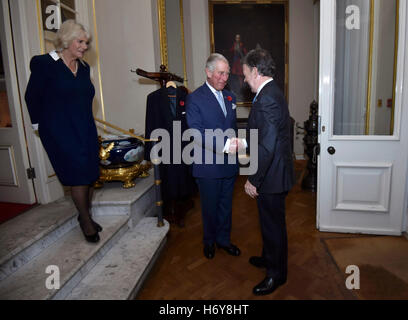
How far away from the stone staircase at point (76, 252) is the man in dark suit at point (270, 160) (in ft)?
2.81

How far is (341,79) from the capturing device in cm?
256

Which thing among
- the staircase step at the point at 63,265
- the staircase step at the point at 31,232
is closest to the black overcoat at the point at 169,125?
the staircase step at the point at 63,265

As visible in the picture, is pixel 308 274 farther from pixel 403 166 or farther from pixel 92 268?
pixel 92 268

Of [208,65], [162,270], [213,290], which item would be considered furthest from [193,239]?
[208,65]

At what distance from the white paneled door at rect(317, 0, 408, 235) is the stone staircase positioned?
1.59m

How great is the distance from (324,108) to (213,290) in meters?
1.73

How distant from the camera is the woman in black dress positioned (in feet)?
5.49

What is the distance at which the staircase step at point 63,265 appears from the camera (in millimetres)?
1454

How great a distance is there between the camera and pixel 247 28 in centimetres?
516

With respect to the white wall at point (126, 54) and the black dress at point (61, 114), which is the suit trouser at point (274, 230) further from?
the white wall at point (126, 54)

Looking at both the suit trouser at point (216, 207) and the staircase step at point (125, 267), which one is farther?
the suit trouser at point (216, 207)

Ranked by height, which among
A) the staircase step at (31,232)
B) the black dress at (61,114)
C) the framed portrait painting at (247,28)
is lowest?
the staircase step at (31,232)

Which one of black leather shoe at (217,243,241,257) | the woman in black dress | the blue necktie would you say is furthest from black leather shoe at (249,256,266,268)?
the woman in black dress

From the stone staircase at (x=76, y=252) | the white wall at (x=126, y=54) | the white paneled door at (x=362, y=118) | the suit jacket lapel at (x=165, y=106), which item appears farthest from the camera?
the white wall at (x=126, y=54)
